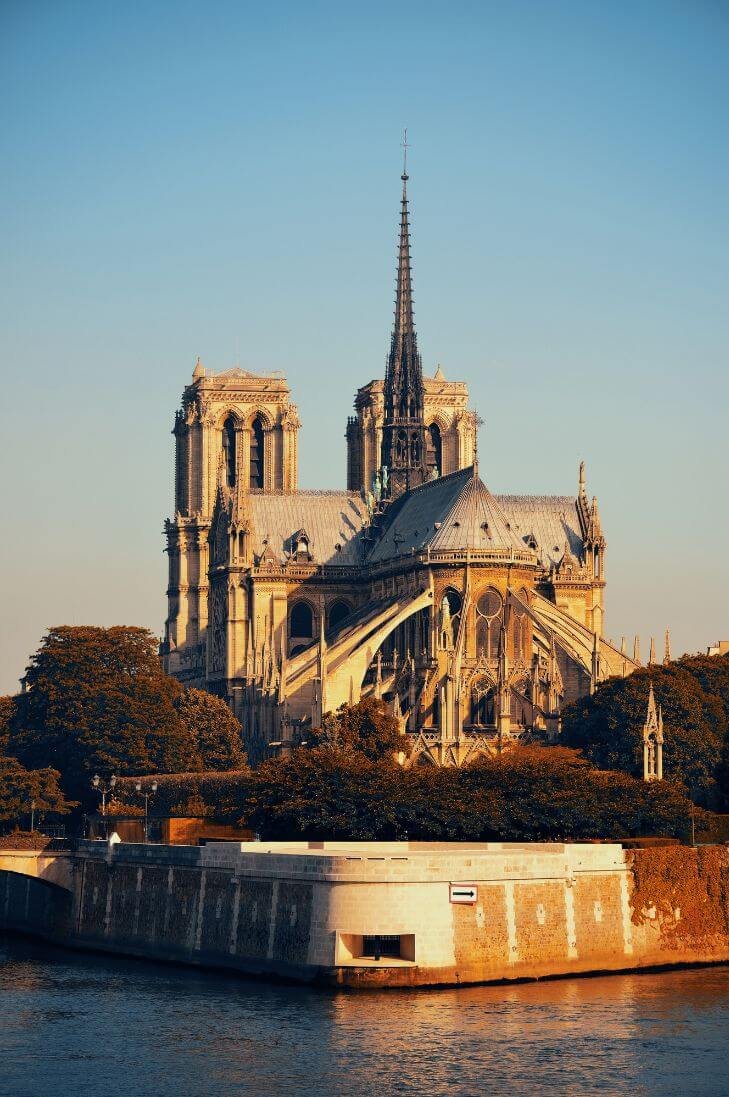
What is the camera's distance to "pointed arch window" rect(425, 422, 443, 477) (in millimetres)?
185250

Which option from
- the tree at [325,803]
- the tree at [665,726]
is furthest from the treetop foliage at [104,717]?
the tree at [325,803]

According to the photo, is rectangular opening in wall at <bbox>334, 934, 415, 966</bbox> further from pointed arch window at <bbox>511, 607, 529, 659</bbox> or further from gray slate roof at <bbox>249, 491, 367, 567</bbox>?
gray slate roof at <bbox>249, 491, 367, 567</bbox>

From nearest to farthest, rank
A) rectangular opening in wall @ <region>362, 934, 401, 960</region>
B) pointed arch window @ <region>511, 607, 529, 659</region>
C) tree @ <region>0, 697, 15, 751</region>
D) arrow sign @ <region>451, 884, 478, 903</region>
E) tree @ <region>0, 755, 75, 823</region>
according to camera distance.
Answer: rectangular opening in wall @ <region>362, 934, 401, 960</region>
arrow sign @ <region>451, 884, 478, 903</region>
tree @ <region>0, 755, 75, 823</region>
tree @ <region>0, 697, 15, 751</region>
pointed arch window @ <region>511, 607, 529, 659</region>

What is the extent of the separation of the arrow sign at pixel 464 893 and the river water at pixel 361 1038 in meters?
2.90

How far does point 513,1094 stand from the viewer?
66125 millimetres

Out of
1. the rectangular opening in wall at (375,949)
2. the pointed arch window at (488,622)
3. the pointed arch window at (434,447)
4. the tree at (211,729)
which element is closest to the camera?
the rectangular opening in wall at (375,949)

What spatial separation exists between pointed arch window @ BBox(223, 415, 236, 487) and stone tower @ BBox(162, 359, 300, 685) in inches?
2.8

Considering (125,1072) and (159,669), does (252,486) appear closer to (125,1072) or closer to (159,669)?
(159,669)

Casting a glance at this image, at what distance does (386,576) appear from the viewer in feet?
519

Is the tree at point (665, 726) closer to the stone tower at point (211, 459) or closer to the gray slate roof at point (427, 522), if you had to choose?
the gray slate roof at point (427, 522)

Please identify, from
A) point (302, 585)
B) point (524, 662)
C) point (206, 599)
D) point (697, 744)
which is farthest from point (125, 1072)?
point (206, 599)

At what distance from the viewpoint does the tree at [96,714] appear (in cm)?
12838

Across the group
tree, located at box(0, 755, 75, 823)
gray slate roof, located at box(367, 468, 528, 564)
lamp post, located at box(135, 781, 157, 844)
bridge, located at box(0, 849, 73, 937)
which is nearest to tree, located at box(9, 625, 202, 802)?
lamp post, located at box(135, 781, 157, 844)

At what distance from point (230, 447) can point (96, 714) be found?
53077mm
